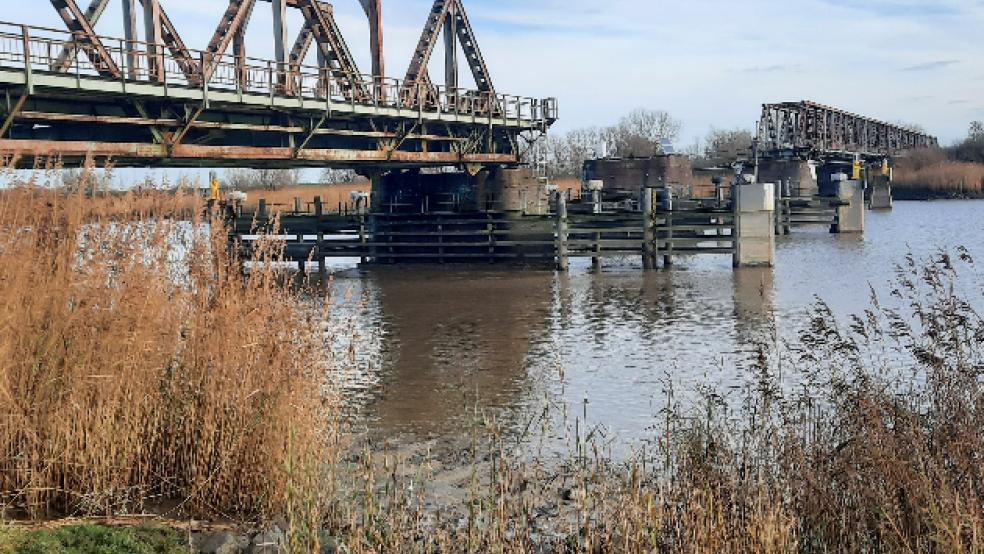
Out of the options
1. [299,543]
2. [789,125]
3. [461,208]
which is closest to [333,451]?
[299,543]

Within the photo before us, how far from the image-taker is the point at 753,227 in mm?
27969

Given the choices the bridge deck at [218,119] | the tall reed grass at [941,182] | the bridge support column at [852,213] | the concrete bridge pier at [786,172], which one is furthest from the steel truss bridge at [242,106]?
the tall reed grass at [941,182]

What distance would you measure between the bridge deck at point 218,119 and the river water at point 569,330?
171 inches

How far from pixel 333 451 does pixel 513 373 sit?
6530mm

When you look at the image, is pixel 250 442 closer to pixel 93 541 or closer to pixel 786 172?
pixel 93 541

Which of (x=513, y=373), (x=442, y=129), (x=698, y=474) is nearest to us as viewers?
(x=698, y=474)

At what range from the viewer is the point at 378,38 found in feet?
111

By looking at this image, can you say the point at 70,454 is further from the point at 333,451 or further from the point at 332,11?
the point at 332,11

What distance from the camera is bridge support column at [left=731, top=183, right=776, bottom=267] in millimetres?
27406

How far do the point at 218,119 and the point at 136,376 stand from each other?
1845 cm

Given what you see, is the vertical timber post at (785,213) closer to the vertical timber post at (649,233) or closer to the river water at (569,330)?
the river water at (569,330)

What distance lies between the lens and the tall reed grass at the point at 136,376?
723cm

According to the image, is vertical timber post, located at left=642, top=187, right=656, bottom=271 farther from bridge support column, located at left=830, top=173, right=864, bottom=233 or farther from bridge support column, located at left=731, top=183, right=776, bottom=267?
bridge support column, located at left=830, top=173, right=864, bottom=233

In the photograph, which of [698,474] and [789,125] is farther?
[789,125]
